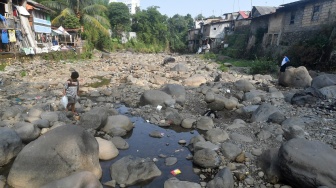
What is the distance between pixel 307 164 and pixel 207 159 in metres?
2.09

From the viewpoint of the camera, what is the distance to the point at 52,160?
15.9 feet

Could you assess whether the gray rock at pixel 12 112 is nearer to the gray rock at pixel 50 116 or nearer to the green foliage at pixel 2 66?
the gray rock at pixel 50 116

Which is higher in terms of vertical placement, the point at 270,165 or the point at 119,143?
the point at 270,165

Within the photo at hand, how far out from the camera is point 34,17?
23.3m

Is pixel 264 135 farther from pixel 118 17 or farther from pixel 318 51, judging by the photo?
pixel 118 17

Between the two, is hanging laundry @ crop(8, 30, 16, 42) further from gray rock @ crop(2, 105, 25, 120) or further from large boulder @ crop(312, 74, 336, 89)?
large boulder @ crop(312, 74, 336, 89)

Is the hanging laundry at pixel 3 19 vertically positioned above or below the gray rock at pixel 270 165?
above

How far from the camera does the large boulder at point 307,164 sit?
4566 mm

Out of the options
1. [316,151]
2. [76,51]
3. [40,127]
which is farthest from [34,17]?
[316,151]

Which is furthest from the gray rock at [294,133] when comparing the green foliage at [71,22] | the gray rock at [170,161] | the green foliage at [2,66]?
the green foliage at [71,22]

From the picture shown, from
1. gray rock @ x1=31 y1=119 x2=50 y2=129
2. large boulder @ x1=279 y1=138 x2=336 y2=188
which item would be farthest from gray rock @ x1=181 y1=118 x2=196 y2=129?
gray rock @ x1=31 y1=119 x2=50 y2=129

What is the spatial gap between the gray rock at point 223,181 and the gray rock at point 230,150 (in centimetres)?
91

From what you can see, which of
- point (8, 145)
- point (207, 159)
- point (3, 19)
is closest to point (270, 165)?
point (207, 159)

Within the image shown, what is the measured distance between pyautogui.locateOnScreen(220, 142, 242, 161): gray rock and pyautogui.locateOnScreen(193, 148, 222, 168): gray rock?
0.23 metres
